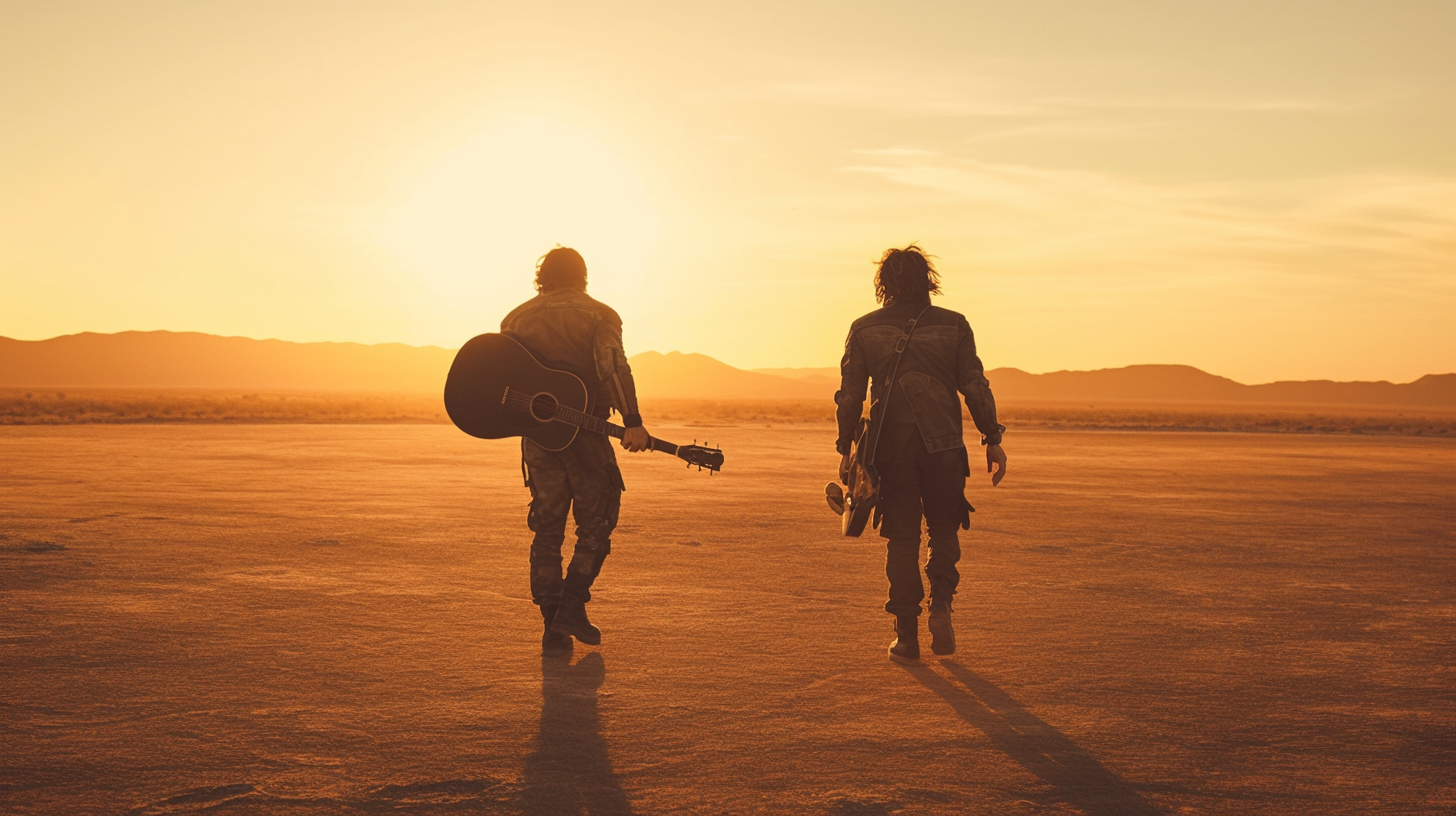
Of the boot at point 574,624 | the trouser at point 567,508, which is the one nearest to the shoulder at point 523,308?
the trouser at point 567,508

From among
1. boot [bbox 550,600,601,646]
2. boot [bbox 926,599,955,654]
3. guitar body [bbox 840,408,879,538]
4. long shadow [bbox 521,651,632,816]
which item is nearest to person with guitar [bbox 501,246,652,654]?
boot [bbox 550,600,601,646]

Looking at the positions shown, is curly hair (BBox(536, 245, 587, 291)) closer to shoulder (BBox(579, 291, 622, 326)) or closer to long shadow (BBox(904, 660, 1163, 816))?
shoulder (BBox(579, 291, 622, 326))

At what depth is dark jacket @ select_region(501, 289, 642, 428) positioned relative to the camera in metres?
6.58

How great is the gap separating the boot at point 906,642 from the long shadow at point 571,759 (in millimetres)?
1501

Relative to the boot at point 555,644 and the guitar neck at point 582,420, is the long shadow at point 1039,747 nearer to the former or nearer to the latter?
→ the boot at point 555,644

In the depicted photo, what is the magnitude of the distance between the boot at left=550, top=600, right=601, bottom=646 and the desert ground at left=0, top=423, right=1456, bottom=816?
0.10 metres

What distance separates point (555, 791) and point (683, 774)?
469 millimetres

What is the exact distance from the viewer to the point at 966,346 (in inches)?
255

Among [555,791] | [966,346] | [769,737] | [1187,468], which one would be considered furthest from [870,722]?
[1187,468]

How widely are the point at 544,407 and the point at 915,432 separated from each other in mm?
1946

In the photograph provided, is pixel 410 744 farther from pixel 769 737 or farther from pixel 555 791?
pixel 769 737

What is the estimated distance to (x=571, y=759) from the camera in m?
4.40

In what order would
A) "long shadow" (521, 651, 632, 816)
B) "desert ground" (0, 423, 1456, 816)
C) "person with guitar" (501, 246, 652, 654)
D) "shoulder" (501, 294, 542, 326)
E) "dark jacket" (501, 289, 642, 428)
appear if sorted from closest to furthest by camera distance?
"long shadow" (521, 651, 632, 816) < "desert ground" (0, 423, 1456, 816) < "person with guitar" (501, 246, 652, 654) < "dark jacket" (501, 289, 642, 428) < "shoulder" (501, 294, 542, 326)

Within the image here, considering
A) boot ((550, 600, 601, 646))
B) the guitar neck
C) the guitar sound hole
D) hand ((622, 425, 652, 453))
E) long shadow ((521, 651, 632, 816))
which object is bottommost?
long shadow ((521, 651, 632, 816))
